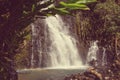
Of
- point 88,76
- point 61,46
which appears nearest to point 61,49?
point 61,46

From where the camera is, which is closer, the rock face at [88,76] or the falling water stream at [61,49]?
the rock face at [88,76]

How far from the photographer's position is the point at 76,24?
63.5 feet

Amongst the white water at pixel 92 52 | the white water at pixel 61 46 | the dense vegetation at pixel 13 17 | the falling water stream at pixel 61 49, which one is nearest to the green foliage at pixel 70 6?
the dense vegetation at pixel 13 17

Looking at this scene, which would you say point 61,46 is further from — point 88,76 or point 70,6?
point 70,6

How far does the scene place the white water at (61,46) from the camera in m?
17.8

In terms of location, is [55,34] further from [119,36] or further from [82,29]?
[119,36]

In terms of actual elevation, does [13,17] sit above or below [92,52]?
above

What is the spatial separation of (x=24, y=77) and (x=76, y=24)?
694 cm

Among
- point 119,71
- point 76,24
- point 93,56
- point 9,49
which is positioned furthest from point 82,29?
point 9,49

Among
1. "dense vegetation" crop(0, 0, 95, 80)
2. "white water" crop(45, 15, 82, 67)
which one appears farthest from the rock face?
"dense vegetation" crop(0, 0, 95, 80)

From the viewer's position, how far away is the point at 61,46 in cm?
1845

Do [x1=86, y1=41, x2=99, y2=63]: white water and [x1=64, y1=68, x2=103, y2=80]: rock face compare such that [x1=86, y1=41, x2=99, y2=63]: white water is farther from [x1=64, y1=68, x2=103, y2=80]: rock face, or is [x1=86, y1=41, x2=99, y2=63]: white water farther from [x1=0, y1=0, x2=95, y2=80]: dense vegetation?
[x1=0, y1=0, x2=95, y2=80]: dense vegetation

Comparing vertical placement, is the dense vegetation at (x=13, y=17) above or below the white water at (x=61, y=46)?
above

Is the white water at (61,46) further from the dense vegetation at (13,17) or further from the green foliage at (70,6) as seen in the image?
the green foliage at (70,6)
